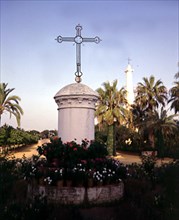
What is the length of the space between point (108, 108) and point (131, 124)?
4.16m

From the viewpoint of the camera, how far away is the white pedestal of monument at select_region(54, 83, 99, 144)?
23.3ft

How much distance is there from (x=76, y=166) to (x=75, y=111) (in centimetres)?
→ 174

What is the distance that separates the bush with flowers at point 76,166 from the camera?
5434 mm

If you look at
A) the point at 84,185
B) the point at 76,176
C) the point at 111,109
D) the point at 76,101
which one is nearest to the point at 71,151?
the point at 76,176

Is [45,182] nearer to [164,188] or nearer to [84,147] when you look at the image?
[84,147]

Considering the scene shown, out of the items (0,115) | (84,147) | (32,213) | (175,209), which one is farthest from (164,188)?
(0,115)

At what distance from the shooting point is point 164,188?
638 centimetres

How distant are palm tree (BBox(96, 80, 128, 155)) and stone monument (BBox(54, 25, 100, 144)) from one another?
16964 mm

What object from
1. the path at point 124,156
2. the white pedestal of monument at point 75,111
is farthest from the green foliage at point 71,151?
the path at point 124,156

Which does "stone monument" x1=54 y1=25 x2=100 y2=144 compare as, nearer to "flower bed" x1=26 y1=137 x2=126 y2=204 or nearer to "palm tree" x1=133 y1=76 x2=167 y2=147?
"flower bed" x1=26 y1=137 x2=126 y2=204

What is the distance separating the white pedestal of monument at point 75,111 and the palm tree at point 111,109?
17.0 metres

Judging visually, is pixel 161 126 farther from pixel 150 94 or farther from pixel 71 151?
pixel 71 151

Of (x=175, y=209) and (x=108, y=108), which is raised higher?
(x=108, y=108)

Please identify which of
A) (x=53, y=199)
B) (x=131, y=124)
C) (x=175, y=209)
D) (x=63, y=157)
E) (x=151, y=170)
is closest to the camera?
(x=175, y=209)
